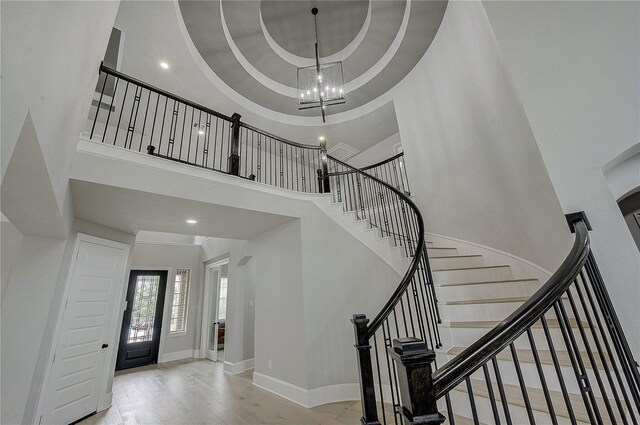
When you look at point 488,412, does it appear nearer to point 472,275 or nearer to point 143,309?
point 472,275

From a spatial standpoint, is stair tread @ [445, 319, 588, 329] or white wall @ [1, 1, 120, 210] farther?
stair tread @ [445, 319, 588, 329]

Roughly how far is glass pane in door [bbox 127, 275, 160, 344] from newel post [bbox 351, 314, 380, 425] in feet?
20.7

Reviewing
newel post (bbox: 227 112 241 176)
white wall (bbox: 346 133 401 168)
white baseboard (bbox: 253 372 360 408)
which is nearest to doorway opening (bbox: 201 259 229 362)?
white baseboard (bbox: 253 372 360 408)

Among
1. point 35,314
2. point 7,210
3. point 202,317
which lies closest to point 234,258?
point 202,317

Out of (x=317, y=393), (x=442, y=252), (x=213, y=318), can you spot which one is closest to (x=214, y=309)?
(x=213, y=318)

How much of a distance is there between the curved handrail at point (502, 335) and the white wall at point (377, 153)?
5.39 metres

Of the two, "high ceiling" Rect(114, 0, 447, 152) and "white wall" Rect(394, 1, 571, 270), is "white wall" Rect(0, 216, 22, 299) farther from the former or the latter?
"white wall" Rect(394, 1, 571, 270)

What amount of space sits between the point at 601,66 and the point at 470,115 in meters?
1.60

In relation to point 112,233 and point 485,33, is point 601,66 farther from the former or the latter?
point 112,233

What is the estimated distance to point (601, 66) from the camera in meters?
2.11

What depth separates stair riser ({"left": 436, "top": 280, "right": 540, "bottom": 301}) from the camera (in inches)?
113

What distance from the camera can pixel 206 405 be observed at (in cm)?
352

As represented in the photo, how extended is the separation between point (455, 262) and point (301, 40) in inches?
188

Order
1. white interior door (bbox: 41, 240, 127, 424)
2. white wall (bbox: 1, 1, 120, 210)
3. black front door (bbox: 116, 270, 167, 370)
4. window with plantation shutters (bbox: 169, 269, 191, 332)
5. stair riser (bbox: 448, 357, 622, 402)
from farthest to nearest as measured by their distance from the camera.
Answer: window with plantation shutters (bbox: 169, 269, 191, 332) < black front door (bbox: 116, 270, 167, 370) < white interior door (bbox: 41, 240, 127, 424) < stair riser (bbox: 448, 357, 622, 402) < white wall (bbox: 1, 1, 120, 210)
